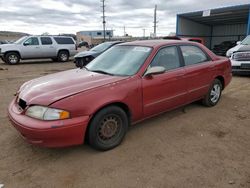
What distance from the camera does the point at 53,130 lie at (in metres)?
2.85

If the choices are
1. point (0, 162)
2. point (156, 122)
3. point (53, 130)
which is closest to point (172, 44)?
point (156, 122)

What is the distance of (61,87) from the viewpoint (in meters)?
3.29

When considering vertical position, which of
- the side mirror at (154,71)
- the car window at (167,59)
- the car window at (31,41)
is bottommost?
the side mirror at (154,71)

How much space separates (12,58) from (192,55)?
43.6 ft

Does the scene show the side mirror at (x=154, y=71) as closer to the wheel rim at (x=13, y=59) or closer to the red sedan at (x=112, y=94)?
the red sedan at (x=112, y=94)

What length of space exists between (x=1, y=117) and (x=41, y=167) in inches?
91.9

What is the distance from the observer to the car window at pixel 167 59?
157 inches

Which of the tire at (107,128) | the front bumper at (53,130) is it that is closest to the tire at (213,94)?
the tire at (107,128)

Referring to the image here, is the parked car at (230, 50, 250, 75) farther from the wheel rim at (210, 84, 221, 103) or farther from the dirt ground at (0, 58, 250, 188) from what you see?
the dirt ground at (0, 58, 250, 188)

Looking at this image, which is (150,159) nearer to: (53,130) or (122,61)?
(53,130)

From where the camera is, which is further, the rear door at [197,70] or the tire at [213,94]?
the tire at [213,94]

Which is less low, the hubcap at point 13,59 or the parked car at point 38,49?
the parked car at point 38,49

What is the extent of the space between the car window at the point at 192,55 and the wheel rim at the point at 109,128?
6.53 ft

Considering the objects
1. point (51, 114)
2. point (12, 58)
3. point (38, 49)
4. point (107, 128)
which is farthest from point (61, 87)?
point (38, 49)
